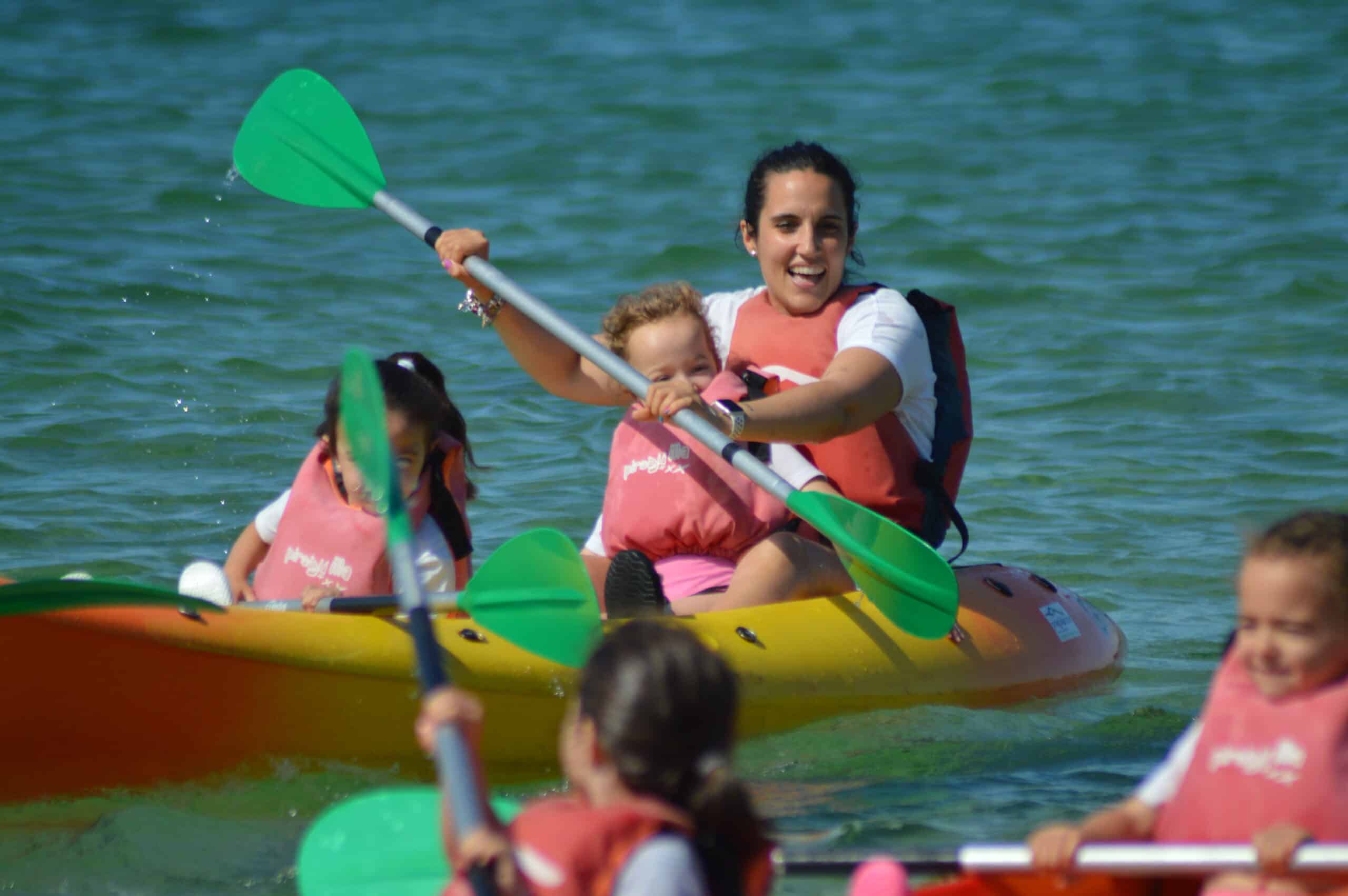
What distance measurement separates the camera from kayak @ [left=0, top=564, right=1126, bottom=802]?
2895 mm

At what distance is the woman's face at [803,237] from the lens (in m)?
3.73

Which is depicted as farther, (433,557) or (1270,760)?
(433,557)

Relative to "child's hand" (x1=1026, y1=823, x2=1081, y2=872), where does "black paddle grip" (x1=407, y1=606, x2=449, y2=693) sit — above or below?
above

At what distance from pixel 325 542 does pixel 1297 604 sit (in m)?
2.01

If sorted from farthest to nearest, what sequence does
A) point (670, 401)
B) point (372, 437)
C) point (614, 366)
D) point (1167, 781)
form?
point (614, 366), point (670, 401), point (372, 437), point (1167, 781)

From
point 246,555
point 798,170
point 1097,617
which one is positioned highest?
point 798,170

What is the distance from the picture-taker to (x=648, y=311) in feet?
12.3

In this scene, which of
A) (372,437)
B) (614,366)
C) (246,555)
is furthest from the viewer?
(246,555)

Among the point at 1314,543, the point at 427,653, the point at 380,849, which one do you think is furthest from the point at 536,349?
the point at 1314,543

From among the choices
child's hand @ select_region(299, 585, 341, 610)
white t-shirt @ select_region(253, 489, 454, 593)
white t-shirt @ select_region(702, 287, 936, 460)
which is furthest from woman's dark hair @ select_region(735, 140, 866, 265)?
child's hand @ select_region(299, 585, 341, 610)

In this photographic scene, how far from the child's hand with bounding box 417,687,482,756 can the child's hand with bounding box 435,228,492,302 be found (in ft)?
6.33

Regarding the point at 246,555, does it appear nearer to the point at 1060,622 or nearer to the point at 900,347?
the point at 900,347

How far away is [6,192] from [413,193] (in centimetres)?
218

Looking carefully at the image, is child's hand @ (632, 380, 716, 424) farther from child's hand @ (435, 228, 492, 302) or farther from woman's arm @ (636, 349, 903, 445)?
child's hand @ (435, 228, 492, 302)
